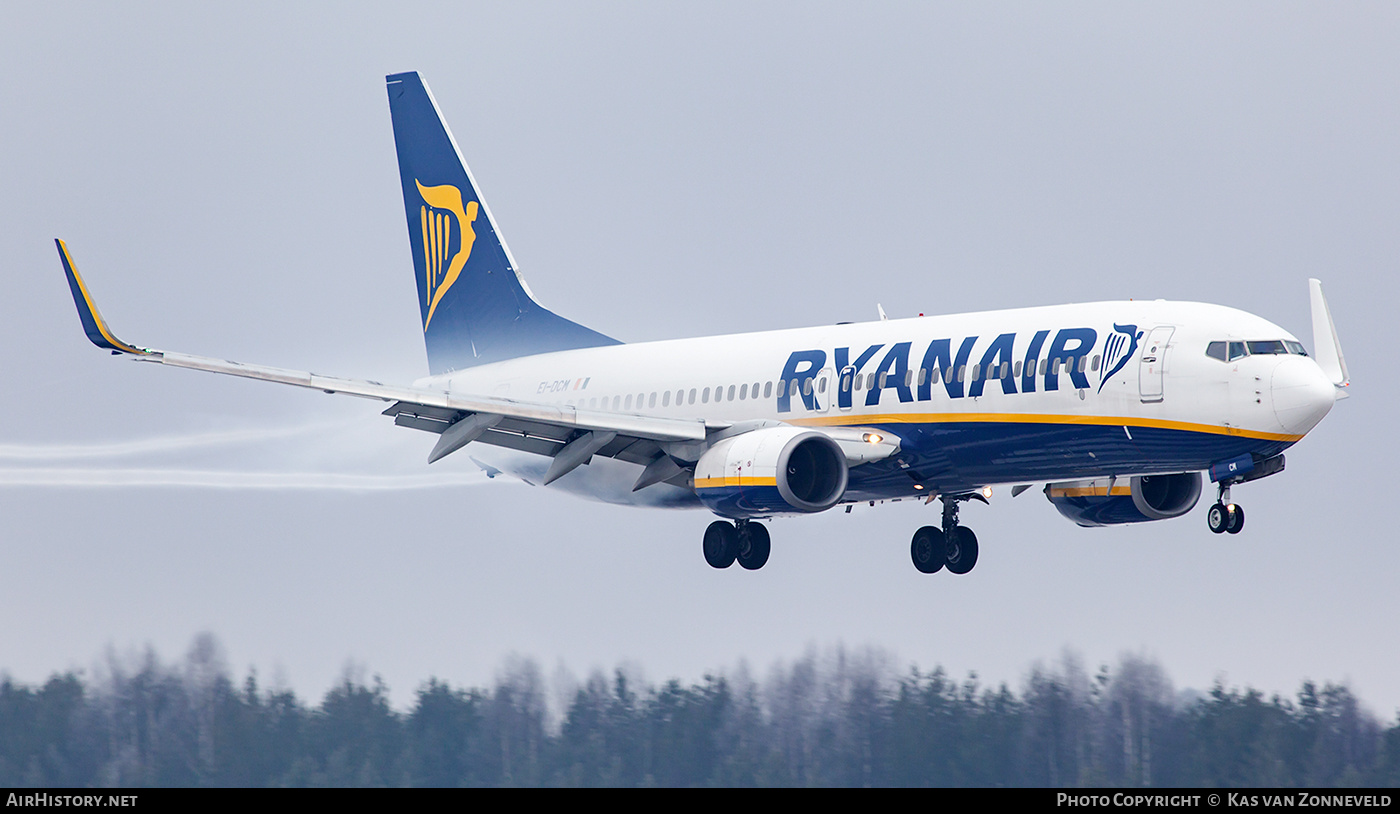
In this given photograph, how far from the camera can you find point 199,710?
48.8 metres

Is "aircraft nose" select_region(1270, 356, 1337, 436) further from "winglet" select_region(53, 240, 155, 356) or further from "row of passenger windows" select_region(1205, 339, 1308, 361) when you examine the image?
"winglet" select_region(53, 240, 155, 356)

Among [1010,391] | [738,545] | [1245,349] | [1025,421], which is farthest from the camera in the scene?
[738,545]

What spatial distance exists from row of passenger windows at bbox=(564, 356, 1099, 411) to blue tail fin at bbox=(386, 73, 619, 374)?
3.64 m

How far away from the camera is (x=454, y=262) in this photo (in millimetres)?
51250

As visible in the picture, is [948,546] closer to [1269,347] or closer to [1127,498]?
[1127,498]

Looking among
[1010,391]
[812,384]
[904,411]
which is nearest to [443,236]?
[812,384]

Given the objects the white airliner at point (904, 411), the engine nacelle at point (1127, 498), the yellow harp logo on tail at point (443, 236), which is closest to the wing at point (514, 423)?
the white airliner at point (904, 411)

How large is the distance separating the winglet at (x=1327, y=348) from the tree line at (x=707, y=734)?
16.4 m

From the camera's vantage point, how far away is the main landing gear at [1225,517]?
119 ft

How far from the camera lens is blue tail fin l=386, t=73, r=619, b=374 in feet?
163

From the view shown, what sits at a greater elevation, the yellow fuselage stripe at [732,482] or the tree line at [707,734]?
the yellow fuselage stripe at [732,482]

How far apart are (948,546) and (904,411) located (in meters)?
6.19

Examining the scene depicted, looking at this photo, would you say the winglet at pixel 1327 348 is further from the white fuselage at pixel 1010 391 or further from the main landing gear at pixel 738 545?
the main landing gear at pixel 738 545
